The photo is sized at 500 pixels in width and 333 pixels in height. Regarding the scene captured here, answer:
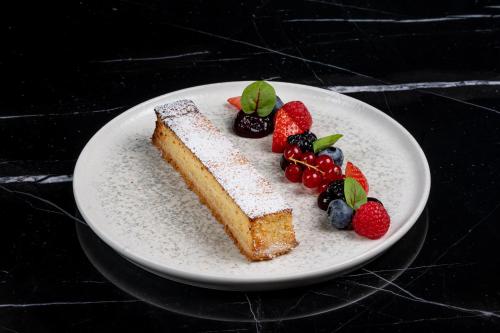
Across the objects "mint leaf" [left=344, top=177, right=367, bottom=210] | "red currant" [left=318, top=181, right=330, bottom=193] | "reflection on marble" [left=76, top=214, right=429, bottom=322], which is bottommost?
"reflection on marble" [left=76, top=214, right=429, bottom=322]

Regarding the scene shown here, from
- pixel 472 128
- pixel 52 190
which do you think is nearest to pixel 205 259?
pixel 52 190

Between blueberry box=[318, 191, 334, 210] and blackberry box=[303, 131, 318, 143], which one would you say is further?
blackberry box=[303, 131, 318, 143]

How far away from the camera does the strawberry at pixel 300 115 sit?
3.08 m

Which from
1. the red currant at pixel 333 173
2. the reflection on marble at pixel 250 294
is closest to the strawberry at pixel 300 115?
the red currant at pixel 333 173

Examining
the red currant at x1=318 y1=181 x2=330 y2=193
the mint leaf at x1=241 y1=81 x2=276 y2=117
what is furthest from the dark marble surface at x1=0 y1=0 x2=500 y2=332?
the mint leaf at x1=241 y1=81 x2=276 y2=117

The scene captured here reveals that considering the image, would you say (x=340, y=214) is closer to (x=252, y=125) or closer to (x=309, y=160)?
(x=309, y=160)

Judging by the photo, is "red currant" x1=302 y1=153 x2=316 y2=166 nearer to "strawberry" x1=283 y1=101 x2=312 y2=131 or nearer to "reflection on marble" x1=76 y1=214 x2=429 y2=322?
"strawberry" x1=283 y1=101 x2=312 y2=131

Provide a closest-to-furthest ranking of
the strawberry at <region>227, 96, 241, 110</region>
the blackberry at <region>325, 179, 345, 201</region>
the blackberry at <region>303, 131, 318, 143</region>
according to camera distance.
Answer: the blackberry at <region>325, 179, 345, 201</region>
the blackberry at <region>303, 131, 318, 143</region>
the strawberry at <region>227, 96, 241, 110</region>

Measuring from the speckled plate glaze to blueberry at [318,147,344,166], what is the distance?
0.30ft

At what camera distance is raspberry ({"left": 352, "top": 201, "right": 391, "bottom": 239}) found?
2.43 metres

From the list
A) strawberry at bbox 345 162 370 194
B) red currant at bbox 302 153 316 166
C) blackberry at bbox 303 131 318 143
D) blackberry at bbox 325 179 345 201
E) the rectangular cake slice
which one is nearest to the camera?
the rectangular cake slice

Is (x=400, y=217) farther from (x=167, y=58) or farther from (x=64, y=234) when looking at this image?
(x=167, y=58)

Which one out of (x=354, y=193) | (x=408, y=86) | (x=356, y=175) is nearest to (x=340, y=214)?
(x=354, y=193)

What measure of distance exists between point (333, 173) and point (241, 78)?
1016 mm
